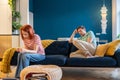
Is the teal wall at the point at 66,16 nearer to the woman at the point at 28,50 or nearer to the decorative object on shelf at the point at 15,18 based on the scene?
the decorative object on shelf at the point at 15,18

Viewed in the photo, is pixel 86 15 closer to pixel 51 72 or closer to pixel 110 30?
pixel 110 30

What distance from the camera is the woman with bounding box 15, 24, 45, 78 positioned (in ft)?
12.4

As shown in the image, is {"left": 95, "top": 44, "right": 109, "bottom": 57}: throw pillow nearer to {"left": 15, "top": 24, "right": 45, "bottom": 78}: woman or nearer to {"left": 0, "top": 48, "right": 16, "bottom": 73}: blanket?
{"left": 15, "top": 24, "right": 45, "bottom": 78}: woman

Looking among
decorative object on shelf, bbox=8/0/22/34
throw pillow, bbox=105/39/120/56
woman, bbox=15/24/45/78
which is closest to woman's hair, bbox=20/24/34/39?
woman, bbox=15/24/45/78

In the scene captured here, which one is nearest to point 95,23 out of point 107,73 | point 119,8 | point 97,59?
point 119,8

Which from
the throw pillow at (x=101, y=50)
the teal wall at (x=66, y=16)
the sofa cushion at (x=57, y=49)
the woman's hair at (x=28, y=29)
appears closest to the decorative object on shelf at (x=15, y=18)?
the teal wall at (x=66, y=16)

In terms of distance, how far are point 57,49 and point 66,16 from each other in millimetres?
4203

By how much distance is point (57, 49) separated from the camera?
4875mm

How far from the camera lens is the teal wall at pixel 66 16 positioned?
8.77 m

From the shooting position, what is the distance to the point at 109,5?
28.5ft

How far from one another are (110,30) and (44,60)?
16.9 ft

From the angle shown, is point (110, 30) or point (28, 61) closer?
point (28, 61)

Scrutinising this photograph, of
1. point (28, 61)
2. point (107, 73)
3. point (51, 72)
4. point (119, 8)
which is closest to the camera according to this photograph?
point (51, 72)

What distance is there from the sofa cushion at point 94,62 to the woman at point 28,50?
1.84 ft
